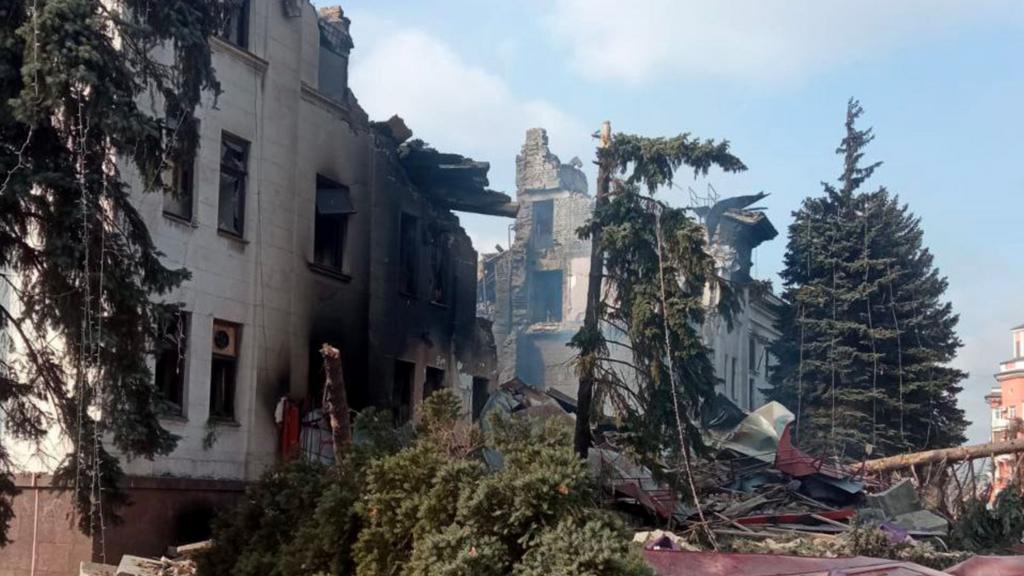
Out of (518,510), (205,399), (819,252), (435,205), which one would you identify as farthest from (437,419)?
(819,252)

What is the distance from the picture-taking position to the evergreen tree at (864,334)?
36.2m

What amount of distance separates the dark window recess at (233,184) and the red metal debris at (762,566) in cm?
1126

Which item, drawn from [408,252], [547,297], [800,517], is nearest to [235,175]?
[408,252]

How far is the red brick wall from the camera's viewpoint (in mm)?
17328

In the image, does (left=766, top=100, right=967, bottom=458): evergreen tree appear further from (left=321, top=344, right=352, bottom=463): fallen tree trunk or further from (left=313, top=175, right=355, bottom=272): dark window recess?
(left=321, top=344, right=352, bottom=463): fallen tree trunk

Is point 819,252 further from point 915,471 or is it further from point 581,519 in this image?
point 581,519

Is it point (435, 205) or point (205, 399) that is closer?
point (205, 399)

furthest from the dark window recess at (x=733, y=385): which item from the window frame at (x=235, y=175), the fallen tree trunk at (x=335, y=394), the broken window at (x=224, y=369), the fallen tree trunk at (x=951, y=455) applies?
the fallen tree trunk at (x=335, y=394)

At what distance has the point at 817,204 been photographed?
39031 mm

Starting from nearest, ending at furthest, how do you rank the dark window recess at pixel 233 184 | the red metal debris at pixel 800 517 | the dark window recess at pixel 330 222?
the dark window recess at pixel 233 184 < the dark window recess at pixel 330 222 < the red metal debris at pixel 800 517

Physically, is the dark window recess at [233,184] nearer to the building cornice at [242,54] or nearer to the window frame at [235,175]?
the window frame at [235,175]

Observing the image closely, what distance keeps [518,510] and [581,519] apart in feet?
1.81

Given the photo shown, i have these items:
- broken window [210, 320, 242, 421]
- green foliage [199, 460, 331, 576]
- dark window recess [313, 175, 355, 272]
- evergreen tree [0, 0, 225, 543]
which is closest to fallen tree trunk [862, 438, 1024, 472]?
dark window recess [313, 175, 355, 272]

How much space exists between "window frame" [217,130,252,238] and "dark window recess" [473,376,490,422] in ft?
33.3
